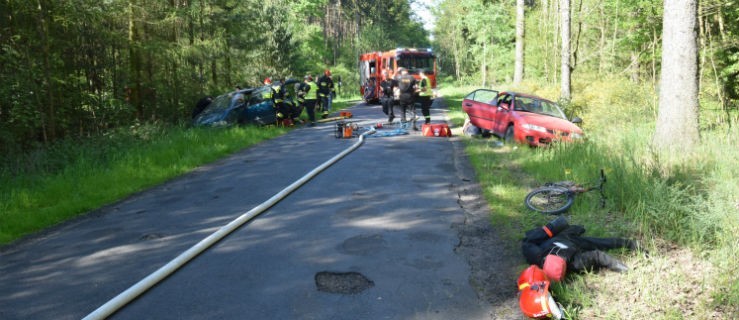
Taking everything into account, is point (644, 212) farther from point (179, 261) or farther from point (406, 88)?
point (406, 88)

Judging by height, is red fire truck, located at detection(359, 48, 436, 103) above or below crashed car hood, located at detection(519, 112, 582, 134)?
above

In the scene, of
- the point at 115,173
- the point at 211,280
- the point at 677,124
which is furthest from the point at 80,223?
the point at 677,124

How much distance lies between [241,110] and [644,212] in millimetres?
12758

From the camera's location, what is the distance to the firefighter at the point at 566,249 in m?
3.96

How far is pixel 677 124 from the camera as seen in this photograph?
8.08 metres

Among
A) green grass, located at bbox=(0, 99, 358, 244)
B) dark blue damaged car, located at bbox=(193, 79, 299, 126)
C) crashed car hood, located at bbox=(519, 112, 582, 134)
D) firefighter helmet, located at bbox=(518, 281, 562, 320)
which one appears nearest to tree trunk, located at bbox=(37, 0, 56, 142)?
green grass, located at bbox=(0, 99, 358, 244)

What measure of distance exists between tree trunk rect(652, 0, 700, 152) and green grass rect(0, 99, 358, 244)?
347 inches

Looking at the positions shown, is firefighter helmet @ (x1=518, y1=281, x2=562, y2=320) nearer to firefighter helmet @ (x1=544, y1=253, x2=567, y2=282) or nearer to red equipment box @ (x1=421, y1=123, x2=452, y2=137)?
firefighter helmet @ (x1=544, y1=253, x2=567, y2=282)

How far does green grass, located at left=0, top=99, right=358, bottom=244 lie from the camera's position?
687 centimetres

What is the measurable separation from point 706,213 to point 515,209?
220 centimetres

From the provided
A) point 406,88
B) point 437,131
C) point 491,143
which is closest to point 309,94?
point 406,88

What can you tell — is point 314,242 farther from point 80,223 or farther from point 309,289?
point 80,223

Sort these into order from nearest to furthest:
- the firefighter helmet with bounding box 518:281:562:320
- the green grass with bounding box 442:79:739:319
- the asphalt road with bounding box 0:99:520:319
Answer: the firefighter helmet with bounding box 518:281:562:320
the green grass with bounding box 442:79:739:319
the asphalt road with bounding box 0:99:520:319

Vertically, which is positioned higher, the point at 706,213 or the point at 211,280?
the point at 706,213
